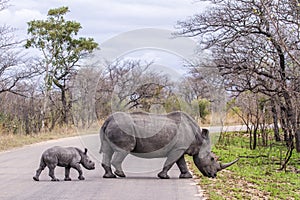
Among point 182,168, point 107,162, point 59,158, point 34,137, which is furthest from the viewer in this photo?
point 34,137

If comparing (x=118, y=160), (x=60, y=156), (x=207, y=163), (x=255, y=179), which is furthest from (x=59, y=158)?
(x=255, y=179)

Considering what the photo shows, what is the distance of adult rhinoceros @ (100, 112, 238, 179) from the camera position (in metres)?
13.3

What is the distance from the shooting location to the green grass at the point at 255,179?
11.7 meters

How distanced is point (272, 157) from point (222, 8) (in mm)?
A: 5779

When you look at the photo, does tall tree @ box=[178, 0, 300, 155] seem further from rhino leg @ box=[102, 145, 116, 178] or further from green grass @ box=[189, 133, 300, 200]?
rhino leg @ box=[102, 145, 116, 178]

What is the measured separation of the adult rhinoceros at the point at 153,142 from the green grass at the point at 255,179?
60 centimetres

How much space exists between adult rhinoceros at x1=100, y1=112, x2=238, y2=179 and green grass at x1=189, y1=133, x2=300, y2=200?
1.96 feet

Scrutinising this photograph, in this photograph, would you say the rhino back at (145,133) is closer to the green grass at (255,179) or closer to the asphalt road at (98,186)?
the asphalt road at (98,186)

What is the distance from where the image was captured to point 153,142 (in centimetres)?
1327

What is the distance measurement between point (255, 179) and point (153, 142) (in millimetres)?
3326

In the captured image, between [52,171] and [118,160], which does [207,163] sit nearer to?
[118,160]

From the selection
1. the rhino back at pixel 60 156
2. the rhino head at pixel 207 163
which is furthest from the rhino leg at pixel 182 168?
the rhino back at pixel 60 156

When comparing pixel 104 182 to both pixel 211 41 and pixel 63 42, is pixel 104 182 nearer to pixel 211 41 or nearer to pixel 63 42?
pixel 211 41

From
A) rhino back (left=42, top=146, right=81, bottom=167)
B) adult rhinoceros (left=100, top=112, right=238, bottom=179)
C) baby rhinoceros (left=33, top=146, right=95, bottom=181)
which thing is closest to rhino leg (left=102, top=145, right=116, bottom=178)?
adult rhinoceros (left=100, top=112, right=238, bottom=179)
